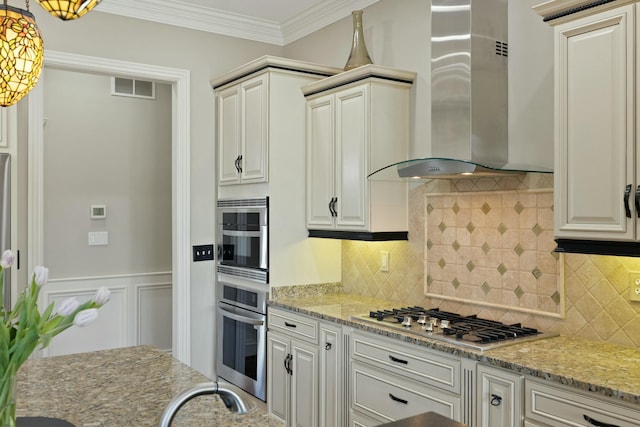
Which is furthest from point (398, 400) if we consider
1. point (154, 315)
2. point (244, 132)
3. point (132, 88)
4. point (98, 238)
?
point (132, 88)

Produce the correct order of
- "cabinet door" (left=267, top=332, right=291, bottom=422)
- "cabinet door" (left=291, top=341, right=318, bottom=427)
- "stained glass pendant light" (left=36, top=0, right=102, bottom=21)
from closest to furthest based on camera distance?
"stained glass pendant light" (left=36, top=0, right=102, bottom=21) < "cabinet door" (left=291, top=341, right=318, bottom=427) < "cabinet door" (left=267, top=332, right=291, bottom=422)

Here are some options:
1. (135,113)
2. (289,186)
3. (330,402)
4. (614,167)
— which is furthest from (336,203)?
(135,113)

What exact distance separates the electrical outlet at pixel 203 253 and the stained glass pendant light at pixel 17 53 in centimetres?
228

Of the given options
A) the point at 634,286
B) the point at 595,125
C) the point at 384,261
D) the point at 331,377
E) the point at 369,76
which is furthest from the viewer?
the point at 384,261

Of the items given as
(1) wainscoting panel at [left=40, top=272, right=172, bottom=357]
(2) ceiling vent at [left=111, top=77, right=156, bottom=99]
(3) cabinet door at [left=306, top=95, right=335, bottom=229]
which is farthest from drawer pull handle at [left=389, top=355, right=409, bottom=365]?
(2) ceiling vent at [left=111, top=77, right=156, bottom=99]

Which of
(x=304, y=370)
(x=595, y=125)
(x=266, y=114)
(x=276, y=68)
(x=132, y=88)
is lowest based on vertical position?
(x=304, y=370)

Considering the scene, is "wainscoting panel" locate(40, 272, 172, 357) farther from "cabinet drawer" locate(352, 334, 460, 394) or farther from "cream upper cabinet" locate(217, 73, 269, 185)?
"cabinet drawer" locate(352, 334, 460, 394)

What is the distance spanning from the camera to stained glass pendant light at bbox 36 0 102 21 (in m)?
1.70

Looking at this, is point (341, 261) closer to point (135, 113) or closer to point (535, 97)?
point (535, 97)

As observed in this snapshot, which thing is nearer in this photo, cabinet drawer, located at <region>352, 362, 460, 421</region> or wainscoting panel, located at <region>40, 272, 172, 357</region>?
cabinet drawer, located at <region>352, 362, 460, 421</region>

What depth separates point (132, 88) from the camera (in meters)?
5.25

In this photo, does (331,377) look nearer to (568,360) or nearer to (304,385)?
(304,385)

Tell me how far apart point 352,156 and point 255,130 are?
79 cm

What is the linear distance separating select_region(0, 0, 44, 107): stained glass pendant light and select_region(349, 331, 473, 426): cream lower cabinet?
1882 millimetres
